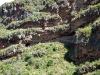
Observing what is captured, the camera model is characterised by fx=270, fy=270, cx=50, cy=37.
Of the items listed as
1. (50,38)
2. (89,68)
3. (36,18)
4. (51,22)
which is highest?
(36,18)

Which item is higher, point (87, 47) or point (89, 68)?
point (87, 47)

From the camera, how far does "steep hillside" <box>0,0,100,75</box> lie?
30375mm

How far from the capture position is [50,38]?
129 feet

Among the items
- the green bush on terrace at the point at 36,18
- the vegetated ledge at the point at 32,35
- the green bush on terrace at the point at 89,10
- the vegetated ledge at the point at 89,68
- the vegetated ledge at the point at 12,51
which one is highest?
the green bush on terrace at the point at 89,10

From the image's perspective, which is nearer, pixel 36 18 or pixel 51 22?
pixel 51 22

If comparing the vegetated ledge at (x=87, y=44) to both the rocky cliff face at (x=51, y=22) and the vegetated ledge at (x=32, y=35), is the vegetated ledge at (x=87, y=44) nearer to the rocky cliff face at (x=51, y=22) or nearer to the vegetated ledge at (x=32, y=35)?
the rocky cliff face at (x=51, y=22)

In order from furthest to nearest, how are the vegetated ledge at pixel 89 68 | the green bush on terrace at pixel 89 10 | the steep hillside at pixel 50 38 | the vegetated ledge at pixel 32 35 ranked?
the vegetated ledge at pixel 32 35
the green bush on terrace at pixel 89 10
the steep hillside at pixel 50 38
the vegetated ledge at pixel 89 68

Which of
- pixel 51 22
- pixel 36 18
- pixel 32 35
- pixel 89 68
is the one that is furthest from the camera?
pixel 36 18

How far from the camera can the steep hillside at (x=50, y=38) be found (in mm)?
30375

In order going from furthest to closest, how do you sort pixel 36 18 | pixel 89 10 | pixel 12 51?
pixel 36 18 < pixel 12 51 < pixel 89 10

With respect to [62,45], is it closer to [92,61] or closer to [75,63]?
[75,63]

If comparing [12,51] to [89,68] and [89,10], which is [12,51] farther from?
[89,68]

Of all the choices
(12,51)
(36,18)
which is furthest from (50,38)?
(12,51)

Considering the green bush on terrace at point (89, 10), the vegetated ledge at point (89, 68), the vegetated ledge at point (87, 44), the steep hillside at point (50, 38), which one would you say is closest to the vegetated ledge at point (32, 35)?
the steep hillside at point (50, 38)
